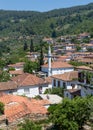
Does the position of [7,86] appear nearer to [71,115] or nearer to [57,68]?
[71,115]

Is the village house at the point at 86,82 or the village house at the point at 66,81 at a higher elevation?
the village house at the point at 86,82

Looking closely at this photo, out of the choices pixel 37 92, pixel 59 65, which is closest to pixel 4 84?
pixel 37 92

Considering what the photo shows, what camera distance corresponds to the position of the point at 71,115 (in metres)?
24.4

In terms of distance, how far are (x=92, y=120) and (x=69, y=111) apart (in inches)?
136

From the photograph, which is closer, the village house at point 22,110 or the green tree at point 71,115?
the green tree at point 71,115

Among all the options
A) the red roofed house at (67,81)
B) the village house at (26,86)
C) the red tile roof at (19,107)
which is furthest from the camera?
the red roofed house at (67,81)

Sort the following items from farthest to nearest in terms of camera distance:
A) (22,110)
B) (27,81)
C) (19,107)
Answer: (27,81) < (19,107) < (22,110)

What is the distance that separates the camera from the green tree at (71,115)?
2377 centimetres

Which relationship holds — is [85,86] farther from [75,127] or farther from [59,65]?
[59,65]

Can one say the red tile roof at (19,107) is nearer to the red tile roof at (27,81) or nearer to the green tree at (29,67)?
the red tile roof at (27,81)

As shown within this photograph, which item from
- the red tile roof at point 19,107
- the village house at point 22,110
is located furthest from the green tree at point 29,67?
the village house at point 22,110

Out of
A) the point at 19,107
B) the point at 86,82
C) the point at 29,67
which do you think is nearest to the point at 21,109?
the point at 19,107

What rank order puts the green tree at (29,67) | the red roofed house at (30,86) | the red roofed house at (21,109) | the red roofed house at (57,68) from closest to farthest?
the red roofed house at (21,109)
the red roofed house at (30,86)
the green tree at (29,67)
the red roofed house at (57,68)

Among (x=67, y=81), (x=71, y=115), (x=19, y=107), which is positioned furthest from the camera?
(x=67, y=81)
